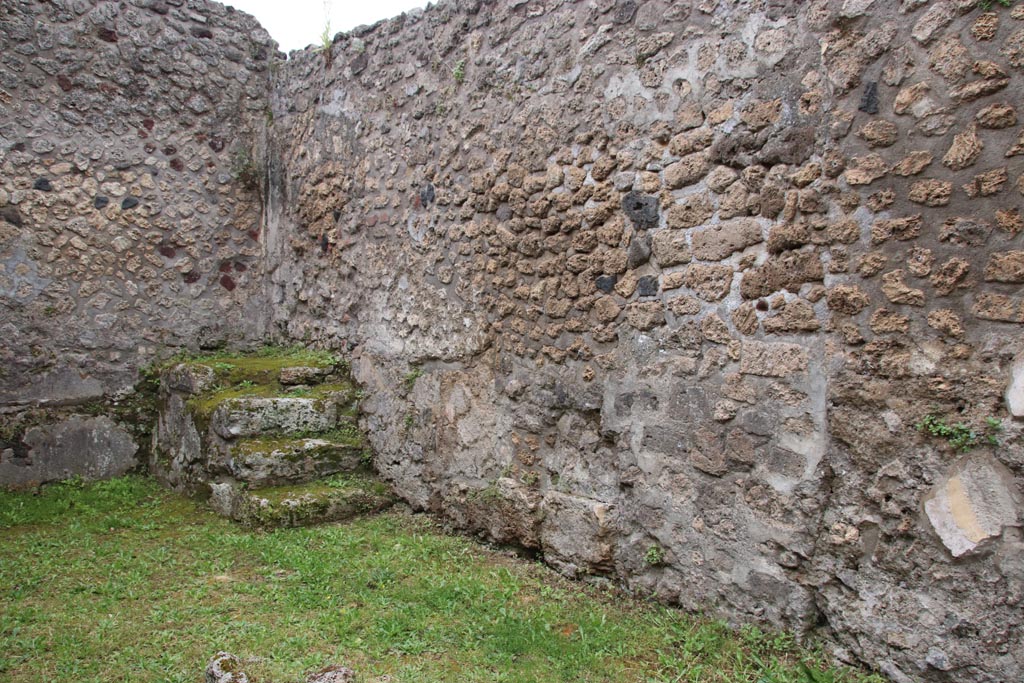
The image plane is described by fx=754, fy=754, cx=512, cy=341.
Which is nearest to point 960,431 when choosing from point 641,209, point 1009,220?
point 1009,220

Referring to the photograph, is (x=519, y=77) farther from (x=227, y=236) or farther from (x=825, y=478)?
(x=227, y=236)

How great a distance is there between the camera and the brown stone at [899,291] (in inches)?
103

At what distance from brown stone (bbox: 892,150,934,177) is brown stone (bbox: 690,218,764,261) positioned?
22.3 inches

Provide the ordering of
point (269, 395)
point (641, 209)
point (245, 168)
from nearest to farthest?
point (641, 209)
point (269, 395)
point (245, 168)

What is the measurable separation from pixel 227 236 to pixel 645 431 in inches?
168

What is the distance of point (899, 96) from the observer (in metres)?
2.67

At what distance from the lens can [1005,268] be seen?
2.42m

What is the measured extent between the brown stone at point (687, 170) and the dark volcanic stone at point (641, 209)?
0.38ft

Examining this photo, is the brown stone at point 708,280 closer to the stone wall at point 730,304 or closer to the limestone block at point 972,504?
the stone wall at point 730,304

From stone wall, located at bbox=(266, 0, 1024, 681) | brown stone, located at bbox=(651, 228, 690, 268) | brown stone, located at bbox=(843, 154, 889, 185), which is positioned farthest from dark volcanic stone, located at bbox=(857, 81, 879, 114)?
brown stone, located at bbox=(651, 228, 690, 268)

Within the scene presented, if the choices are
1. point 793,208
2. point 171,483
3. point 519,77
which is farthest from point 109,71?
point 793,208

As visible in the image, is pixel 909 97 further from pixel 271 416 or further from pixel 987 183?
pixel 271 416

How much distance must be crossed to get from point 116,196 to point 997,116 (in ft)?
18.6

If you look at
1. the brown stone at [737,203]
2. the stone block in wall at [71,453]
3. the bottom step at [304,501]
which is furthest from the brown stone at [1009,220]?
the stone block in wall at [71,453]
